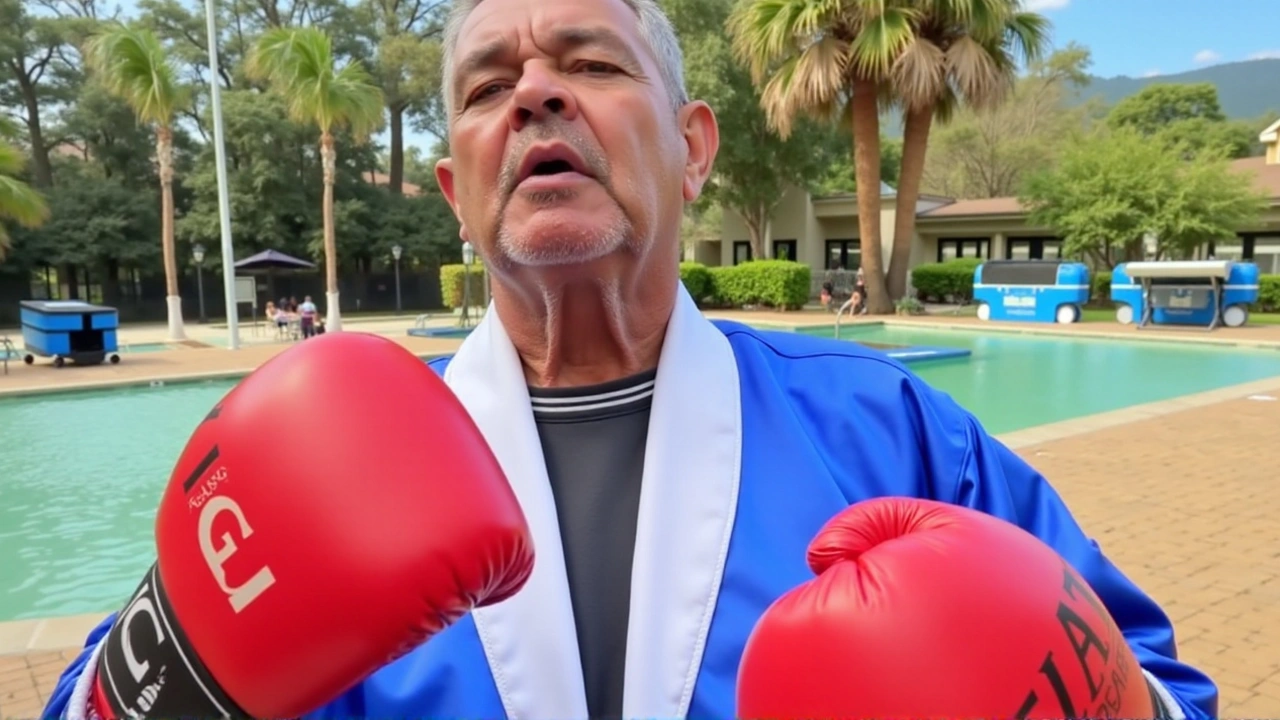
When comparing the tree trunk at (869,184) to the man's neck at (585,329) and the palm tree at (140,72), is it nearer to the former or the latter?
the palm tree at (140,72)

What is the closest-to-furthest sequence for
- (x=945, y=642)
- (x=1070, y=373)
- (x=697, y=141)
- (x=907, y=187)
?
(x=945, y=642) < (x=697, y=141) < (x=1070, y=373) < (x=907, y=187)

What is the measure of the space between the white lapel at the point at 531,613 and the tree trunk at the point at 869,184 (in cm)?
1758

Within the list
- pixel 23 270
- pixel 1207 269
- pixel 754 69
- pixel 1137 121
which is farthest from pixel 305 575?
pixel 1137 121

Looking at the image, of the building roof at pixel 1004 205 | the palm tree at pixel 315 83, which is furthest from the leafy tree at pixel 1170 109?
the palm tree at pixel 315 83

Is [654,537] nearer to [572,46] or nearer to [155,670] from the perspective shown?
[155,670]

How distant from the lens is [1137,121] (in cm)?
4006

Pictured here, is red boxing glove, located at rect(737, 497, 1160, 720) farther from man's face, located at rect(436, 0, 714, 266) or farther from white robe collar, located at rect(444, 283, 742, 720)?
man's face, located at rect(436, 0, 714, 266)

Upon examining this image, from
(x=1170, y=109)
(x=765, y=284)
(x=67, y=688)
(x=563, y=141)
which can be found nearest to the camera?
(x=67, y=688)

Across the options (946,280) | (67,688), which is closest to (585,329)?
(67,688)

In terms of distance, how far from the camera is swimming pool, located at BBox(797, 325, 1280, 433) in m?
8.45

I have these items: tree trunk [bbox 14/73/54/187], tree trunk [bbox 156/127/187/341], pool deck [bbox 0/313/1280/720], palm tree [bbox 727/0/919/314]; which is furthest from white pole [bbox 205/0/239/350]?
tree trunk [bbox 14/73/54/187]

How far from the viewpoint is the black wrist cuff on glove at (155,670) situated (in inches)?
34.3

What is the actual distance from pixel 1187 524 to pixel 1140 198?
52.1 ft

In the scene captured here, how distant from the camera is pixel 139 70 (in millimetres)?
15438
